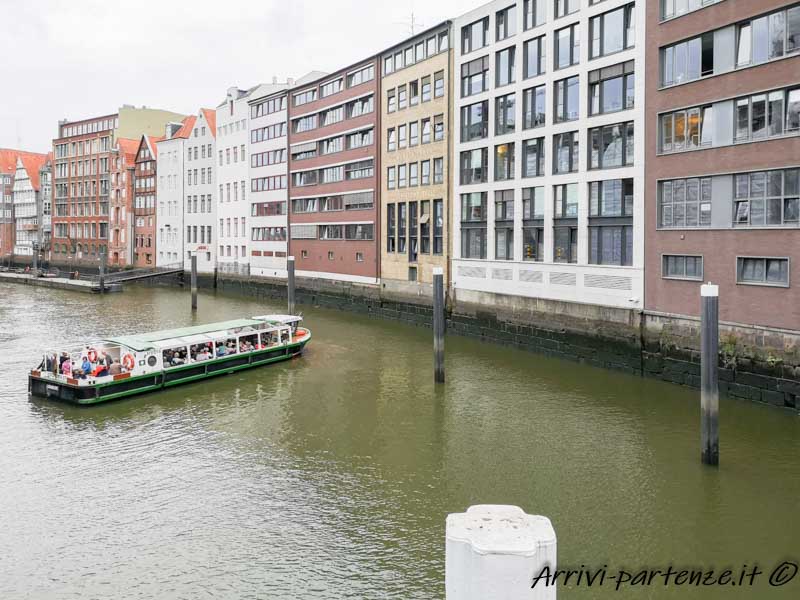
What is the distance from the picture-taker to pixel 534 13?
40562 millimetres

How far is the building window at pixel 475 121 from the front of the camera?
147 feet

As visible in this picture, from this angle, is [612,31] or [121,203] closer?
[612,31]

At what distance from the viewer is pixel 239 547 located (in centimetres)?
1551

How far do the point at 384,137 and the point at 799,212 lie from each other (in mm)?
35815

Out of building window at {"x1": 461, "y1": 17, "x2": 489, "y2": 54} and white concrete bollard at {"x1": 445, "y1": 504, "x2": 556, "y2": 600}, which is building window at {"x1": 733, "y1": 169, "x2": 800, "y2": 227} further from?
white concrete bollard at {"x1": 445, "y1": 504, "x2": 556, "y2": 600}

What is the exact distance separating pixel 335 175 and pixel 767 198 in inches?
1665

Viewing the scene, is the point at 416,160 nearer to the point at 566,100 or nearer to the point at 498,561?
the point at 566,100

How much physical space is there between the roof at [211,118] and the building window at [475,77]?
4582 centimetres

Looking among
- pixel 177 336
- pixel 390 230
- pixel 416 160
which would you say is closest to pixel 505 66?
pixel 416 160

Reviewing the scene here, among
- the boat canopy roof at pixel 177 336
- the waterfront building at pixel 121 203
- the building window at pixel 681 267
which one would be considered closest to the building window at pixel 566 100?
the building window at pixel 681 267

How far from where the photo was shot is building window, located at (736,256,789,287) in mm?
26016

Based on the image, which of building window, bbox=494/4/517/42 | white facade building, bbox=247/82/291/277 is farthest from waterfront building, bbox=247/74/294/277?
building window, bbox=494/4/517/42

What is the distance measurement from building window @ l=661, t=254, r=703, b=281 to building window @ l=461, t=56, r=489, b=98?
58.2ft

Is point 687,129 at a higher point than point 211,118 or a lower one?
lower
